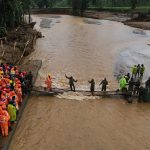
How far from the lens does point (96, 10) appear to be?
86.6m

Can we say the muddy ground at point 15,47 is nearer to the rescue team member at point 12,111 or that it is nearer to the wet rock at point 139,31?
the rescue team member at point 12,111

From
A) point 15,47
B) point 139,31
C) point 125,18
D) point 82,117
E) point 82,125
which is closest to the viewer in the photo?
point 82,125

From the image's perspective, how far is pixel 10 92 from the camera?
51.9 ft

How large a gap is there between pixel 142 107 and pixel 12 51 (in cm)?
1380

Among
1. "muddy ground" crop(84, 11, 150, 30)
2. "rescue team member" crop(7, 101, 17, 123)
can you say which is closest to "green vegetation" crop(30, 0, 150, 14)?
"muddy ground" crop(84, 11, 150, 30)

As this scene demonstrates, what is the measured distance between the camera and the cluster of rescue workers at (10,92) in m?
14.1

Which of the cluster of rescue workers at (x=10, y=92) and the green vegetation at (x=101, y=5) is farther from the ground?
the green vegetation at (x=101, y=5)

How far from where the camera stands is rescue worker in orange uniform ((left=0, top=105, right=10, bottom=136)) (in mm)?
13797

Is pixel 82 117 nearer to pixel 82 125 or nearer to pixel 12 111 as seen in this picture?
pixel 82 125

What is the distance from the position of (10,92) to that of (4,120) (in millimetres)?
2269

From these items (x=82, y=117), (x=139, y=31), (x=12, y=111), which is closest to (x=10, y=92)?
(x=12, y=111)

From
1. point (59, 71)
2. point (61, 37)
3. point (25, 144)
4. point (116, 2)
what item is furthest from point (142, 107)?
point (116, 2)

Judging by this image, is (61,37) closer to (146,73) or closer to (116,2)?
(146,73)

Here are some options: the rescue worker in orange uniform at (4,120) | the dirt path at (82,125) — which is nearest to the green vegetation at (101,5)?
the dirt path at (82,125)
